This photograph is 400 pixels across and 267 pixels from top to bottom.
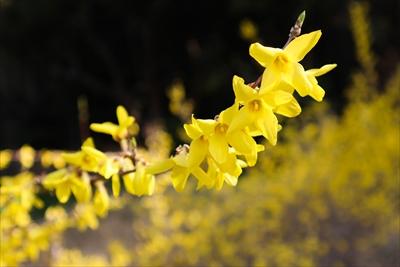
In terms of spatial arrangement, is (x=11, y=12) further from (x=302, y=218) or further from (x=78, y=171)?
(x=78, y=171)

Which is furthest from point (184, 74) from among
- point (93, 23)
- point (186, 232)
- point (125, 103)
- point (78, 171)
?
point (78, 171)

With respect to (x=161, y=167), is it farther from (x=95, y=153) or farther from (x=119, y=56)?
(x=119, y=56)

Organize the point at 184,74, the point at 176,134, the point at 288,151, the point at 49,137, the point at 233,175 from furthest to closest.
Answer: the point at 49,137
the point at 184,74
the point at 176,134
the point at 288,151
the point at 233,175

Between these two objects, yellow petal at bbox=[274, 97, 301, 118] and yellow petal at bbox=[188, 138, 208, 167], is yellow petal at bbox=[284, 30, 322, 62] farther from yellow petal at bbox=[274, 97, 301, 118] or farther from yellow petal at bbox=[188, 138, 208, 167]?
yellow petal at bbox=[188, 138, 208, 167]

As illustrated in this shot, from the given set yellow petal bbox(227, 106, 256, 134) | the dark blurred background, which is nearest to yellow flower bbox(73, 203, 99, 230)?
yellow petal bbox(227, 106, 256, 134)

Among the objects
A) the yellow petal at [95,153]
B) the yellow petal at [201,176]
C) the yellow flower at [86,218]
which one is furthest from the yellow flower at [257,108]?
the yellow flower at [86,218]

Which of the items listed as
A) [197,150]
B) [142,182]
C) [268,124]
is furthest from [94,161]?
[268,124]
